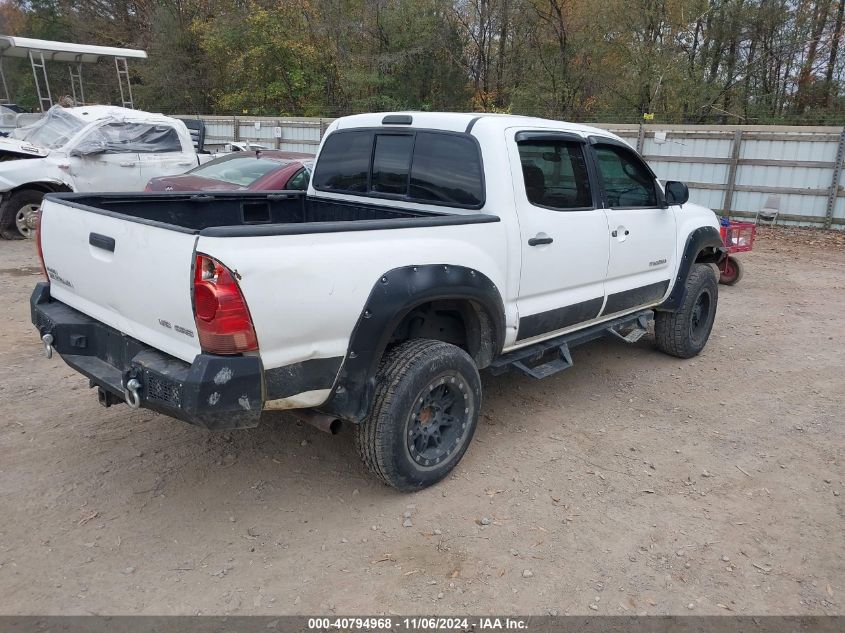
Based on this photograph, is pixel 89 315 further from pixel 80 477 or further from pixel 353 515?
pixel 353 515

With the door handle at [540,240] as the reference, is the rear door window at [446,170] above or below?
above

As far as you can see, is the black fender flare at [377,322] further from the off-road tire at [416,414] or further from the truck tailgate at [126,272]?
the truck tailgate at [126,272]

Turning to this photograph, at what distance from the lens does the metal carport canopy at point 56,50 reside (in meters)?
14.1

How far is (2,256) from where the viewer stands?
892 centimetres

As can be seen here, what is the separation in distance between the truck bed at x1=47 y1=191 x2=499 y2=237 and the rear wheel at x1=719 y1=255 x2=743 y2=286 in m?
6.16

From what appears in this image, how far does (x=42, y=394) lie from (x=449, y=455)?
9.80ft

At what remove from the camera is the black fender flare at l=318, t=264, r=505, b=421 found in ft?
9.98

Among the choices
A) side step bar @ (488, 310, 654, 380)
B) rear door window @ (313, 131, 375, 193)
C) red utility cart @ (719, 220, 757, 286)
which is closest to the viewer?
side step bar @ (488, 310, 654, 380)

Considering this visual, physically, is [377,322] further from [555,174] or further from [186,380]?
[555,174]

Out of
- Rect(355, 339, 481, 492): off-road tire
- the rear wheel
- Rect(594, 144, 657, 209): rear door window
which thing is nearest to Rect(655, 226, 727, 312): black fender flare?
Rect(594, 144, 657, 209): rear door window

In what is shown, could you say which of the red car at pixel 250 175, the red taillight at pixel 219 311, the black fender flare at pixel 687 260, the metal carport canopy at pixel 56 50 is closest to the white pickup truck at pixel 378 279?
the red taillight at pixel 219 311

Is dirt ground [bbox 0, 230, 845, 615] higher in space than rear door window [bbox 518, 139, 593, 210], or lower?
lower

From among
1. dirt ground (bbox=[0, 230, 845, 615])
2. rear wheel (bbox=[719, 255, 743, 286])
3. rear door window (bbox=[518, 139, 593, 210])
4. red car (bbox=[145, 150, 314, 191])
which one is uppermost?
rear door window (bbox=[518, 139, 593, 210])

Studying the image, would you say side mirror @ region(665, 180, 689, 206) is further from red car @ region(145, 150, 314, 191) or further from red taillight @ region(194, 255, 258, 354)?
red car @ region(145, 150, 314, 191)
